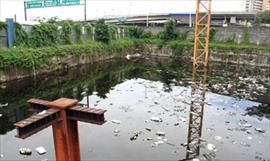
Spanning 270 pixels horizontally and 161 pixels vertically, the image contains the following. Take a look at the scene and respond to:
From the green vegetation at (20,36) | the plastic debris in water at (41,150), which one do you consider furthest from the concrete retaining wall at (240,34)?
the plastic debris in water at (41,150)

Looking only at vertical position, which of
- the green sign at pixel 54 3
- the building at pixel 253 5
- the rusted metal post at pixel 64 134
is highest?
the building at pixel 253 5

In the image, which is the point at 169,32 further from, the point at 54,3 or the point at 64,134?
the point at 64,134

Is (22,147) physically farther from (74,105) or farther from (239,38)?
(239,38)

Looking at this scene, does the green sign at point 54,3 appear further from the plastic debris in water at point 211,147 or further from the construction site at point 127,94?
the plastic debris in water at point 211,147

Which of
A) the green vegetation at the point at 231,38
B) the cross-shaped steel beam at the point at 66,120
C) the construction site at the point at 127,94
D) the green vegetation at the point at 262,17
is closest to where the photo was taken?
the cross-shaped steel beam at the point at 66,120

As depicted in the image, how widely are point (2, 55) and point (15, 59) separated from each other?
682mm

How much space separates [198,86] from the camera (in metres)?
12.9

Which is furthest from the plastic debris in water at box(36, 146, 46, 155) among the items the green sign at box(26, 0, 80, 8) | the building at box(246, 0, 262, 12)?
the building at box(246, 0, 262, 12)

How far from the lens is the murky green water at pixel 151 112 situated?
21.2ft

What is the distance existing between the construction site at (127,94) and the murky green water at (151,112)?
3 cm

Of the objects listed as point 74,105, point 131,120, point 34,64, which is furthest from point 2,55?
point 74,105

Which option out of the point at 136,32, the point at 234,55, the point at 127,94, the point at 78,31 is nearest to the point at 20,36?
the point at 78,31

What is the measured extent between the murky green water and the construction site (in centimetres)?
3

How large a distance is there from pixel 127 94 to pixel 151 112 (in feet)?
8.34
